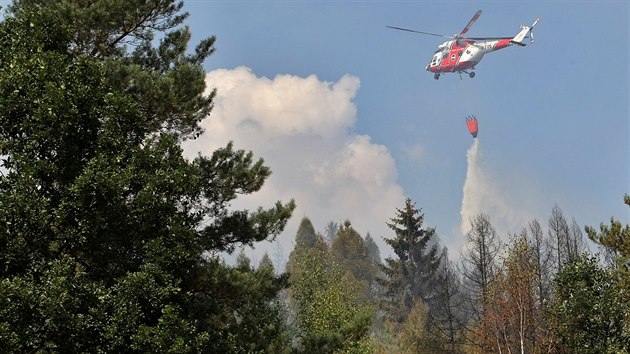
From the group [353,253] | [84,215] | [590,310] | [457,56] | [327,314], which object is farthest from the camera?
[457,56]

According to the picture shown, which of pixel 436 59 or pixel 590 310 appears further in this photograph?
pixel 436 59

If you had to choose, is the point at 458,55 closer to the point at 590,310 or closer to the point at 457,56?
the point at 457,56

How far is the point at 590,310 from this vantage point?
17.2 m

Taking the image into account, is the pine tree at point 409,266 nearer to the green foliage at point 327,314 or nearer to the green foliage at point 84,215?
the green foliage at point 327,314

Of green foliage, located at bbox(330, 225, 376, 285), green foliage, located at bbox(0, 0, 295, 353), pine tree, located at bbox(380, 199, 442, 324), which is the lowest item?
green foliage, located at bbox(0, 0, 295, 353)

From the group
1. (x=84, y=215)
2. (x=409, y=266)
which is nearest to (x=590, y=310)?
(x=84, y=215)

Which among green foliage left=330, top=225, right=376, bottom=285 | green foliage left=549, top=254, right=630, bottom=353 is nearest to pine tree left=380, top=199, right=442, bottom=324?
green foliage left=330, top=225, right=376, bottom=285

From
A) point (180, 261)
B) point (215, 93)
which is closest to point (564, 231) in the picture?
point (215, 93)

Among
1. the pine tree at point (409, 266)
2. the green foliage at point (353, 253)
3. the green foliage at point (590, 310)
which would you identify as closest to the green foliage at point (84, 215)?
the green foliage at point (590, 310)

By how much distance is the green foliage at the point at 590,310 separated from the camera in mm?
17125

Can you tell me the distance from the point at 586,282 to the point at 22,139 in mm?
15812

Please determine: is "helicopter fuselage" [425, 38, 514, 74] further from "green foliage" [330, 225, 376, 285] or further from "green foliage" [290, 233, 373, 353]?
"green foliage" [290, 233, 373, 353]

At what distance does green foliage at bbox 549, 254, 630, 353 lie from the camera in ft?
56.2

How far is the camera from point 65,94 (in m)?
→ 11.3
